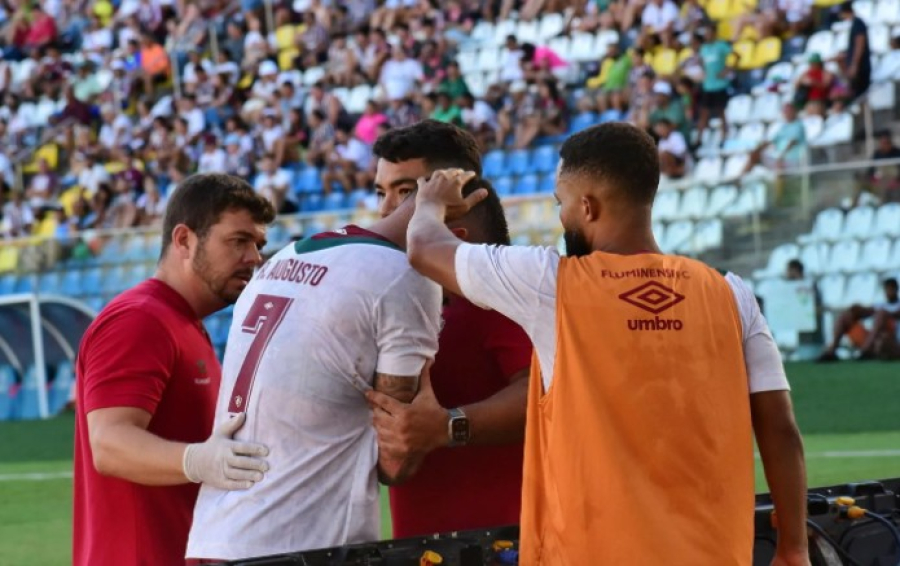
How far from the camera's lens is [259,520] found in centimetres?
331

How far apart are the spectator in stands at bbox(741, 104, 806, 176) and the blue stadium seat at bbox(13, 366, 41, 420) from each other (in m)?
7.92

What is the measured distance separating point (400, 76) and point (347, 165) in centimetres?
215

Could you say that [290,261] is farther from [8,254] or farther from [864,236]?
[8,254]

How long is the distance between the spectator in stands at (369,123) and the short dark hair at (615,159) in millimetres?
17215

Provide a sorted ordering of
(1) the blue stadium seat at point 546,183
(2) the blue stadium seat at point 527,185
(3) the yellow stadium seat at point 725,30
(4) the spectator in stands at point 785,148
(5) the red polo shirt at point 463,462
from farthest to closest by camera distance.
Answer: (3) the yellow stadium seat at point 725,30 < (2) the blue stadium seat at point 527,185 < (1) the blue stadium seat at point 546,183 < (4) the spectator in stands at point 785,148 < (5) the red polo shirt at point 463,462

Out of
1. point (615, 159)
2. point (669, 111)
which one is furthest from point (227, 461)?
point (669, 111)

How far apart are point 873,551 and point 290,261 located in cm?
164

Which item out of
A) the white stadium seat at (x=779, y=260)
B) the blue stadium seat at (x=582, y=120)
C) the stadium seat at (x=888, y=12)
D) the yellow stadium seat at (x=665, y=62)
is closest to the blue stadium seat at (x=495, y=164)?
the blue stadium seat at (x=582, y=120)

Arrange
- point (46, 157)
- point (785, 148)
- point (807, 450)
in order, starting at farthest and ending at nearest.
→ point (46, 157), point (785, 148), point (807, 450)

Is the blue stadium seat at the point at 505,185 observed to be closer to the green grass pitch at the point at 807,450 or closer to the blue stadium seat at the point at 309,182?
the blue stadium seat at the point at 309,182

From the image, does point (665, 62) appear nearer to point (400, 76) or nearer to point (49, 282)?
point (400, 76)

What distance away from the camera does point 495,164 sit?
62.3 ft

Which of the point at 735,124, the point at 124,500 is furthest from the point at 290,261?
the point at 735,124

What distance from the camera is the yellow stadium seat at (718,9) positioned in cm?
1927
